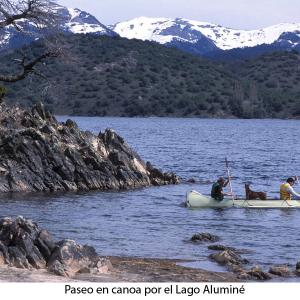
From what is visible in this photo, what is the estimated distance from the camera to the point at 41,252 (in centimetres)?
2116

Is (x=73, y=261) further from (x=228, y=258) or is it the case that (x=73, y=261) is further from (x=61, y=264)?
(x=228, y=258)

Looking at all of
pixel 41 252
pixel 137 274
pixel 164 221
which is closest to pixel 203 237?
pixel 164 221

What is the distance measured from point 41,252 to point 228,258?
5.65 m

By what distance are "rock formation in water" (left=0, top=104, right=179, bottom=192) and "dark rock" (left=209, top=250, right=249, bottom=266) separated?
19.4 meters

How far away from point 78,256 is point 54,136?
85.8 feet

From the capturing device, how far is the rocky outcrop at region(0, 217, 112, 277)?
20188mm

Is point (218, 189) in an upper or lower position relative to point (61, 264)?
lower

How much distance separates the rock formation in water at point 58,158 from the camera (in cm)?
4322

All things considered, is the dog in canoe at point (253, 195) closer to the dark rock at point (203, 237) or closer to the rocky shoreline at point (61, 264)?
the dark rock at point (203, 237)

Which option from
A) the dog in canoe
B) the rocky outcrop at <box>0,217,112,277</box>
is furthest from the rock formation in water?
the rocky outcrop at <box>0,217,112,277</box>

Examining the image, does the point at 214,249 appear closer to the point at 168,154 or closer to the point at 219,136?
the point at 168,154

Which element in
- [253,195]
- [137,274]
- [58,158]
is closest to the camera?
[137,274]

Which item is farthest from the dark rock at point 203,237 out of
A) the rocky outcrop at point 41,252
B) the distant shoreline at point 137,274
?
the rocky outcrop at point 41,252

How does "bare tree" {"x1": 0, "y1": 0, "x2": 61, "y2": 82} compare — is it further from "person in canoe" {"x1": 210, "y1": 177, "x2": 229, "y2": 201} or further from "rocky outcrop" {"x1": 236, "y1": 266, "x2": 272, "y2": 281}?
"person in canoe" {"x1": 210, "y1": 177, "x2": 229, "y2": 201}
